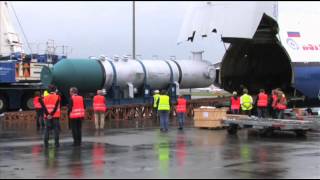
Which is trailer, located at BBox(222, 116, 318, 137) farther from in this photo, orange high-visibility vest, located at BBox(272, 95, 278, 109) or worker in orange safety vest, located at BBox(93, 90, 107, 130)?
worker in orange safety vest, located at BBox(93, 90, 107, 130)

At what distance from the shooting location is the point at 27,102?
94.5ft

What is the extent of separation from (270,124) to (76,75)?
1100 cm

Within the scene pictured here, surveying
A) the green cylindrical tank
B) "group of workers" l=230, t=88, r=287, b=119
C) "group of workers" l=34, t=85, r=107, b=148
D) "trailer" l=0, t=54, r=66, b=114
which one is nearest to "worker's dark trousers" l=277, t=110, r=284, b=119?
"group of workers" l=230, t=88, r=287, b=119

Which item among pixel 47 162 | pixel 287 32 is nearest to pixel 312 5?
pixel 287 32

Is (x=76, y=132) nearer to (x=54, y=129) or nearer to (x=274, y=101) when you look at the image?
(x=54, y=129)

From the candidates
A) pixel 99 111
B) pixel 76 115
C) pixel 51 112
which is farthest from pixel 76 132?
pixel 99 111

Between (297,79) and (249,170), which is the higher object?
(297,79)

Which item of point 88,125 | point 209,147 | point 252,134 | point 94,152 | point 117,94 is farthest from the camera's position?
point 117,94

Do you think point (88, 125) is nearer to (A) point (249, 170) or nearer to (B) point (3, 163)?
(B) point (3, 163)

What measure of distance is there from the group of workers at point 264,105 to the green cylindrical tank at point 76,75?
7269mm

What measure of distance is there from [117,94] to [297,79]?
28.1 feet

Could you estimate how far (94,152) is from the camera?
13.5 m

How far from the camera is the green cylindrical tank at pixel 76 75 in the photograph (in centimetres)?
2538

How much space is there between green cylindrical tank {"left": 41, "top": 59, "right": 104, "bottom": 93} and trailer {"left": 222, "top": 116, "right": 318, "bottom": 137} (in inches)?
339
